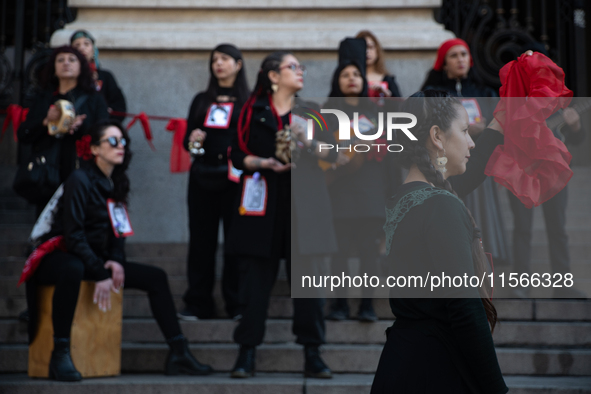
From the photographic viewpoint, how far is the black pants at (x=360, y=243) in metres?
4.92

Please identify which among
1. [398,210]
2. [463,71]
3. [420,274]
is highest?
[463,71]

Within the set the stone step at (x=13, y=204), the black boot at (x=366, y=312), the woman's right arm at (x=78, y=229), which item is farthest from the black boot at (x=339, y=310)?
the stone step at (x=13, y=204)

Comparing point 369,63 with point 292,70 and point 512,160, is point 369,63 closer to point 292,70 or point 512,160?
point 292,70

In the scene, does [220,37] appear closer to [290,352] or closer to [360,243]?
[360,243]

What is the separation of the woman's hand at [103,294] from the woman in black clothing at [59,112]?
4.51 feet

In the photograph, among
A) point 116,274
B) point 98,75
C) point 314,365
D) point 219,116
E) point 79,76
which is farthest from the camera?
point 98,75

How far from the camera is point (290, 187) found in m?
Result: 4.73

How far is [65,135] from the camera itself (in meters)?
5.83

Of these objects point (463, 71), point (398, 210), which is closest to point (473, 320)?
point (398, 210)

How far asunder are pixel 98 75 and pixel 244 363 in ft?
11.6

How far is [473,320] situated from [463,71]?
13.6ft

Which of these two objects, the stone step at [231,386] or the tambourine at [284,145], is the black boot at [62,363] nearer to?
the stone step at [231,386]

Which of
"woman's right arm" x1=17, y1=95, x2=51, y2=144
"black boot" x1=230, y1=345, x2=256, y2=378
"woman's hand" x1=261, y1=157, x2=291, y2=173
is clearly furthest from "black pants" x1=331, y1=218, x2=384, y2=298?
"woman's right arm" x1=17, y1=95, x2=51, y2=144

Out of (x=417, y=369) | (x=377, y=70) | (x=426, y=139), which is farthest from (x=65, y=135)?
(x=417, y=369)
